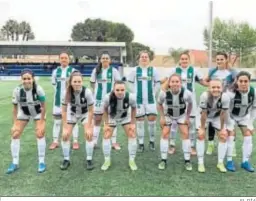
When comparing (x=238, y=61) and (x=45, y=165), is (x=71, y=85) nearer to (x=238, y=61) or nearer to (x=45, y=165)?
(x=45, y=165)

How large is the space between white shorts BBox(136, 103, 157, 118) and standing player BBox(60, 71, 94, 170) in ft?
3.55

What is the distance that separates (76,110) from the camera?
5.75m

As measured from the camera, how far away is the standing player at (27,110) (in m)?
5.47

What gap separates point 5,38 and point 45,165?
61.1 meters

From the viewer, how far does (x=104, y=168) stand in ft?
18.3

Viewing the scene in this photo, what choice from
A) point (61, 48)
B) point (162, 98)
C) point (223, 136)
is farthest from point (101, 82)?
point (61, 48)

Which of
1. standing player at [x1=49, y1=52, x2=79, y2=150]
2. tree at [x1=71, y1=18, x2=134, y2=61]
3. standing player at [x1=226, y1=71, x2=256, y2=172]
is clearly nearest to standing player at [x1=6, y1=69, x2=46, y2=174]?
standing player at [x1=49, y1=52, x2=79, y2=150]

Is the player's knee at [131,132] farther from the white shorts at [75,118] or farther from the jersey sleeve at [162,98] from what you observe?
the white shorts at [75,118]

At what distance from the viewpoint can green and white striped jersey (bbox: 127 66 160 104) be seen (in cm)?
662

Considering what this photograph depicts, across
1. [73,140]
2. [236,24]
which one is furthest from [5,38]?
[73,140]

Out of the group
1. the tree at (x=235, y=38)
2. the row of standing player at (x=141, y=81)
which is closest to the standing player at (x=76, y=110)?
the row of standing player at (x=141, y=81)

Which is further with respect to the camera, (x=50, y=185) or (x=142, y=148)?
(x=142, y=148)

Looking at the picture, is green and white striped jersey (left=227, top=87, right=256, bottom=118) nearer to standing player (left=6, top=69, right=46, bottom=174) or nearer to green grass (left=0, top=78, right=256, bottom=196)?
green grass (left=0, top=78, right=256, bottom=196)

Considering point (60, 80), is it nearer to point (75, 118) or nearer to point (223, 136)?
point (75, 118)
